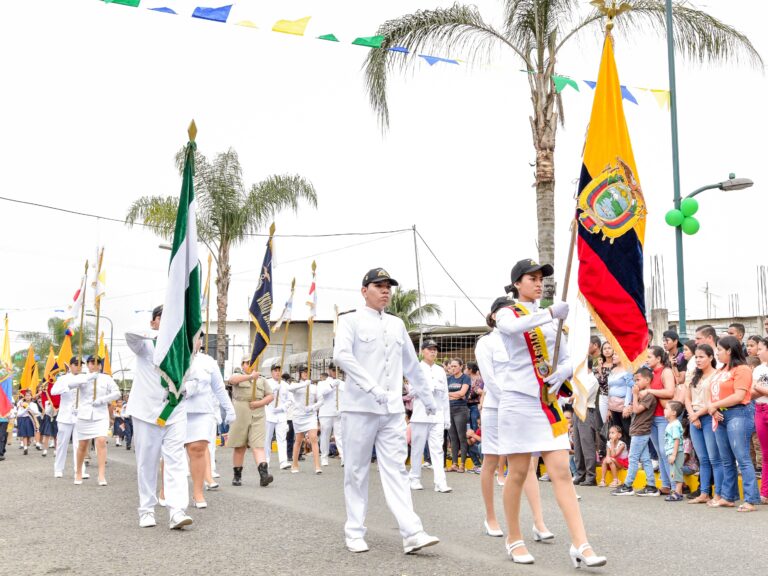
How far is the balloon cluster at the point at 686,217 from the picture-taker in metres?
14.4

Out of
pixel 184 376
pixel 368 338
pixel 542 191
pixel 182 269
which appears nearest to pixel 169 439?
pixel 184 376

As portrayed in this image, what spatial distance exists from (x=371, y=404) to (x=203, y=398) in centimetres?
367

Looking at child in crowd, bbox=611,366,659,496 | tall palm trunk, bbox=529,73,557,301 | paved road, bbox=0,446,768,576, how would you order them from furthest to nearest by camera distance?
tall palm trunk, bbox=529,73,557,301, child in crowd, bbox=611,366,659,496, paved road, bbox=0,446,768,576

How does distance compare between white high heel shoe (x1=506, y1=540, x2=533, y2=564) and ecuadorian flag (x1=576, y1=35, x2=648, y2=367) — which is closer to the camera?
white high heel shoe (x1=506, y1=540, x2=533, y2=564)

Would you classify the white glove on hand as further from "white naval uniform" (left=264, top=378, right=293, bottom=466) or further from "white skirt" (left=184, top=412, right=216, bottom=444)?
"white naval uniform" (left=264, top=378, right=293, bottom=466)

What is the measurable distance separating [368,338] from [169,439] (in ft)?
7.75

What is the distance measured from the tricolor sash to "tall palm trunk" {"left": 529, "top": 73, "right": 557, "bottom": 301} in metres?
9.84

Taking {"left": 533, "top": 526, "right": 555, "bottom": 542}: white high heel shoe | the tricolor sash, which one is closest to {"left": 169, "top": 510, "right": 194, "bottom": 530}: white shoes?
{"left": 533, "top": 526, "right": 555, "bottom": 542}: white high heel shoe

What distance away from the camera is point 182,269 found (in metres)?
8.07

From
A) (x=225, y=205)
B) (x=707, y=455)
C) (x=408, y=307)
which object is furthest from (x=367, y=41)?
(x=408, y=307)

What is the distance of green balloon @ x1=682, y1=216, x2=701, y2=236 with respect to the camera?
1439cm

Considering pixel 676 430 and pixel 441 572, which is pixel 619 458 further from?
pixel 441 572

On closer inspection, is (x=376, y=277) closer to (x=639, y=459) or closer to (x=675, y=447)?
(x=675, y=447)

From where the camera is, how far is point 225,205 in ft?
95.9
